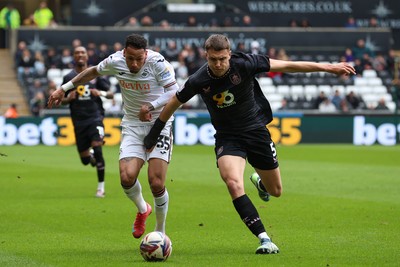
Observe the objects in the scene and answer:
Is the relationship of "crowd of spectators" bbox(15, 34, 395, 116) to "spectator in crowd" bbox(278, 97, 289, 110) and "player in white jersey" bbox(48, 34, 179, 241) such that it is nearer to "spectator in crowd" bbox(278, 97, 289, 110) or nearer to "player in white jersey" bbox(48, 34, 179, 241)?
"spectator in crowd" bbox(278, 97, 289, 110)

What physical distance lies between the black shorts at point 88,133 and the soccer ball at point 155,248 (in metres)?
8.07

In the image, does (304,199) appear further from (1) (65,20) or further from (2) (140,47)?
(1) (65,20)

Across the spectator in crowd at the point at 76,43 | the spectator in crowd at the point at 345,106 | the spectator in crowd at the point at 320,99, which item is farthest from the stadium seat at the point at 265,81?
the spectator in crowd at the point at 76,43

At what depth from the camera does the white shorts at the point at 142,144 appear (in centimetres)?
1148

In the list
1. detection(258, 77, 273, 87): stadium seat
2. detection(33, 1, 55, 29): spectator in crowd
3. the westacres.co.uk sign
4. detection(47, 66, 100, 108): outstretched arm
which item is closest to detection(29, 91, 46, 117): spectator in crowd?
the westacres.co.uk sign

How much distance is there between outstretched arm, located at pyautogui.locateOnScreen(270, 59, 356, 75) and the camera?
10.7 metres

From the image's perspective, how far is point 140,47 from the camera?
11203 mm

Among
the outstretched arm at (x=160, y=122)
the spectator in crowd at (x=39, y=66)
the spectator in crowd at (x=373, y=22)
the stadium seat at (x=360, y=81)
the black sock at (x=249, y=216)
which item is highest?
the outstretched arm at (x=160, y=122)

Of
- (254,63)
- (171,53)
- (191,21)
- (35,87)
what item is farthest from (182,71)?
(254,63)

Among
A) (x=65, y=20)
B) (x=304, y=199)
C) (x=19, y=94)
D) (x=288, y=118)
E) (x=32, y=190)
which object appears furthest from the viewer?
(x=65, y=20)

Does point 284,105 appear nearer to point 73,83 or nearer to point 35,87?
point 35,87

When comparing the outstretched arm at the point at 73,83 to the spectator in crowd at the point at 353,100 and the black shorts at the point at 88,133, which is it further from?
the spectator in crowd at the point at 353,100

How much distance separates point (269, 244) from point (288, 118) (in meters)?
25.9

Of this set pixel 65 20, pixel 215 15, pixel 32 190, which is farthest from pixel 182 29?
pixel 32 190
